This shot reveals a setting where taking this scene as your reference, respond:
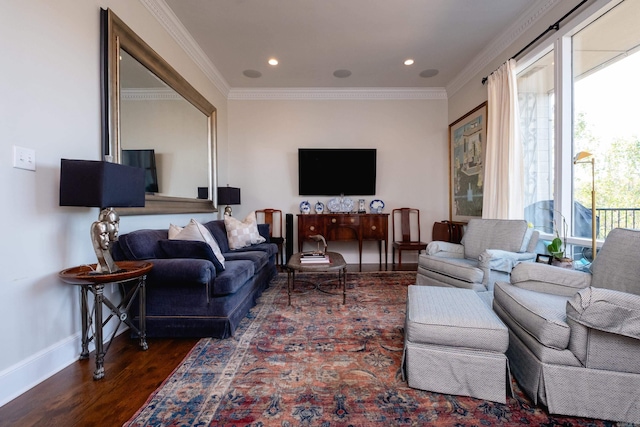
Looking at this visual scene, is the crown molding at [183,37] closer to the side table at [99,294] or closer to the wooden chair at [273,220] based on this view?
the wooden chair at [273,220]

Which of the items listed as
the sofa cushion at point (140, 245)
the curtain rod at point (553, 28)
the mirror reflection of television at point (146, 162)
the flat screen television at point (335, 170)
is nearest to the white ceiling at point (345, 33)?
the curtain rod at point (553, 28)

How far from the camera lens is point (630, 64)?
2424 millimetres

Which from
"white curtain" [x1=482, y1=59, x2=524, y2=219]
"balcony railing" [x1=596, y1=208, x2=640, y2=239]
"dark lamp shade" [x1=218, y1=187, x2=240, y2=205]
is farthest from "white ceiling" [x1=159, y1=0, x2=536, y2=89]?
"balcony railing" [x1=596, y1=208, x2=640, y2=239]

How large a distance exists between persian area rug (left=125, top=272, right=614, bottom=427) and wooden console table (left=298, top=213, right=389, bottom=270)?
2.11 metres

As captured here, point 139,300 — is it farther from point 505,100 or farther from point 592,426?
point 505,100

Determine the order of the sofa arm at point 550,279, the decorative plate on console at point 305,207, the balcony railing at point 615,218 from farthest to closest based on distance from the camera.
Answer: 1. the decorative plate on console at point 305,207
2. the balcony railing at point 615,218
3. the sofa arm at point 550,279

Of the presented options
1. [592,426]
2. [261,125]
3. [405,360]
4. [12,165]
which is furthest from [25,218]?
[261,125]

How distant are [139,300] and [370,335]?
1767mm

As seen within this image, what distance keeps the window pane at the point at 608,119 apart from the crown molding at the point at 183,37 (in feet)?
13.1

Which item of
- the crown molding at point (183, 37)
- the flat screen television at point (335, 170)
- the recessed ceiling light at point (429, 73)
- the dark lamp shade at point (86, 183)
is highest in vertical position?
the recessed ceiling light at point (429, 73)

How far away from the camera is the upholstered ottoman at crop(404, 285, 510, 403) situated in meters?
1.40

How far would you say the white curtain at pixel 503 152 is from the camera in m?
3.08

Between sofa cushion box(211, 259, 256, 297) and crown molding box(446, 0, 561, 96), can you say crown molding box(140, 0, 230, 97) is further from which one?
crown molding box(446, 0, 561, 96)

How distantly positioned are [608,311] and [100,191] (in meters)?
2.63
